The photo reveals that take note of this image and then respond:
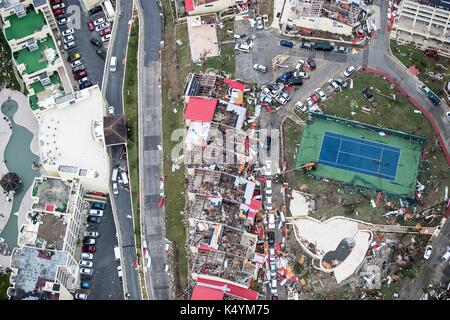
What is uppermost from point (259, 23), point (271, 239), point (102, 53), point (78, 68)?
point (259, 23)

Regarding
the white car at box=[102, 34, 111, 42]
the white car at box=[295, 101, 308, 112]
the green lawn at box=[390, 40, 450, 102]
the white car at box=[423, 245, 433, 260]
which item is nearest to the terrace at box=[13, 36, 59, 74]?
the white car at box=[102, 34, 111, 42]

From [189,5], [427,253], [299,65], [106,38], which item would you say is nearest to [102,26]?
[106,38]

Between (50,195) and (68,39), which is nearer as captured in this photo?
(50,195)

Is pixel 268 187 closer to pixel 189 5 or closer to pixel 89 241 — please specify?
pixel 89 241

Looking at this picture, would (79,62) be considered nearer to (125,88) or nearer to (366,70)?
(125,88)

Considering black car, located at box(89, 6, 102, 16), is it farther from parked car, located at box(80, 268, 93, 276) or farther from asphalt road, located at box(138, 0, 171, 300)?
parked car, located at box(80, 268, 93, 276)

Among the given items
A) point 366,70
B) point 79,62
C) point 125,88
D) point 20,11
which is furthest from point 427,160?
point 20,11

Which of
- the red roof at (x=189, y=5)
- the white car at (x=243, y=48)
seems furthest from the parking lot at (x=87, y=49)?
the white car at (x=243, y=48)

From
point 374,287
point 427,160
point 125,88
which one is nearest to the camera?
point 374,287
